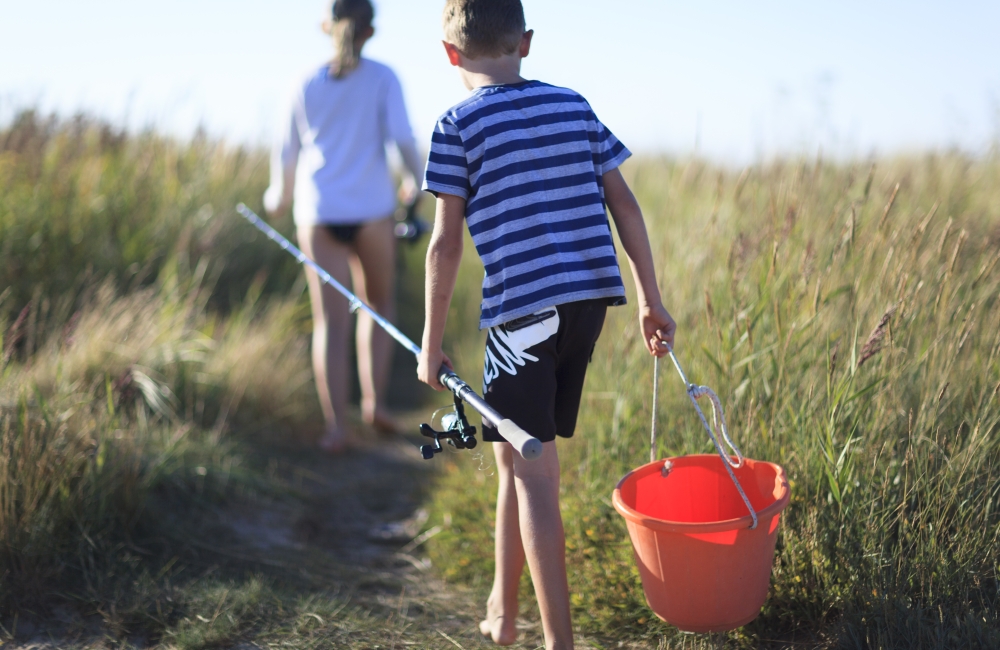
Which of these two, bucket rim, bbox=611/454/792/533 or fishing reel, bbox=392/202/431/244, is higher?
fishing reel, bbox=392/202/431/244

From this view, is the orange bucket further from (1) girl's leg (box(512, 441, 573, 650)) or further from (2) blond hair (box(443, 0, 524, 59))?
(2) blond hair (box(443, 0, 524, 59))

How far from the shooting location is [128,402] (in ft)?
13.0

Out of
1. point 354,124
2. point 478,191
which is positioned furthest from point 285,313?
point 478,191

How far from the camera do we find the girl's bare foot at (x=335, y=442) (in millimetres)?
4652

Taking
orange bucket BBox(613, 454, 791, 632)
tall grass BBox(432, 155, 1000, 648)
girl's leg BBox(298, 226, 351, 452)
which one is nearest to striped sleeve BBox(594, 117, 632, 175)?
tall grass BBox(432, 155, 1000, 648)

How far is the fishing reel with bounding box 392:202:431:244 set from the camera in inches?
176

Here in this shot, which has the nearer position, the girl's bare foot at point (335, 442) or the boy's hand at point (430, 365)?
the boy's hand at point (430, 365)

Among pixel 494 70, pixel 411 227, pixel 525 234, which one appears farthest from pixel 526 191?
pixel 411 227

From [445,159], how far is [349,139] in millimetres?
2272

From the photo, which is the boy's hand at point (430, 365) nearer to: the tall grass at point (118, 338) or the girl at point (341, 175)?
the tall grass at point (118, 338)

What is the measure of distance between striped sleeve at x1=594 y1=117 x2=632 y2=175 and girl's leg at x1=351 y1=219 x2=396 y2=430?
2.25 meters

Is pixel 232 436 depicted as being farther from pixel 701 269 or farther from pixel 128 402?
pixel 701 269

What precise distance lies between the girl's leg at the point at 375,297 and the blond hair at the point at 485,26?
2.24m

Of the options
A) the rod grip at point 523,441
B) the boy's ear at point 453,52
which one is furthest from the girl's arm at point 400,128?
the rod grip at point 523,441
